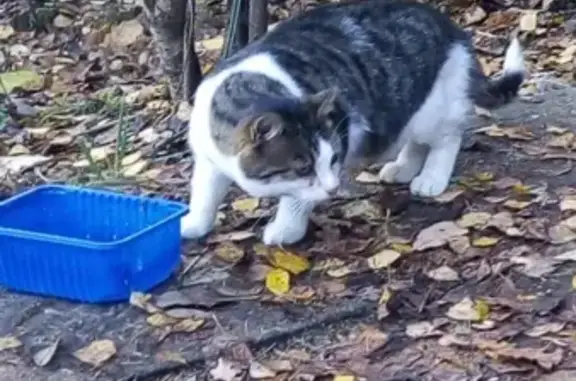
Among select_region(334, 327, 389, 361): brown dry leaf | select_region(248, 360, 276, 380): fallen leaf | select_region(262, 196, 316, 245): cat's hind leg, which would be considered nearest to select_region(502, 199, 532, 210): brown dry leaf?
select_region(262, 196, 316, 245): cat's hind leg

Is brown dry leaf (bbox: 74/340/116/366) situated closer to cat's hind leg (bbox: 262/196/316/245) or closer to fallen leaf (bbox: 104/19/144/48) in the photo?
cat's hind leg (bbox: 262/196/316/245)

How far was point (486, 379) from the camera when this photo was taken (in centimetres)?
304

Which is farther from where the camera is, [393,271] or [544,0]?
[544,0]

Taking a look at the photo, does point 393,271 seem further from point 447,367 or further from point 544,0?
point 544,0

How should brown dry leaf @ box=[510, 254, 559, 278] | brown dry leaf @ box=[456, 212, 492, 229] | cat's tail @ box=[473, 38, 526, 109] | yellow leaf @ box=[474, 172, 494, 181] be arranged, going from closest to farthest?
1. brown dry leaf @ box=[510, 254, 559, 278]
2. brown dry leaf @ box=[456, 212, 492, 229]
3. yellow leaf @ box=[474, 172, 494, 181]
4. cat's tail @ box=[473, 38, 526, 109]

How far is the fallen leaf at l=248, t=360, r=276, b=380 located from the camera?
3113 mm

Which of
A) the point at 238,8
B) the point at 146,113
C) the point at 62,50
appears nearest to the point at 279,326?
the point at 238,8

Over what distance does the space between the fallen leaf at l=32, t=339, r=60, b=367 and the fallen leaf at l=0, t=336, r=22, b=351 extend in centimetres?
8

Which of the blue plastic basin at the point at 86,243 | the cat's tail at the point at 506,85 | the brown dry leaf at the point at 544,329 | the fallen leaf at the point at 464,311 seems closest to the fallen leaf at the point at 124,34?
the cat's tail at the point at 506,85

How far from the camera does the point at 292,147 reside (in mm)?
3500

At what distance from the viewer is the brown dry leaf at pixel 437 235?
3.74 metres

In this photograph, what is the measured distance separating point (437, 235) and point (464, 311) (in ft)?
1.63

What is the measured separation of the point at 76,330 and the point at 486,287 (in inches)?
44.1

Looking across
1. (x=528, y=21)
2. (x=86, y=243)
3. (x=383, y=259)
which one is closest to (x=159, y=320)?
(x=86, y=243)
